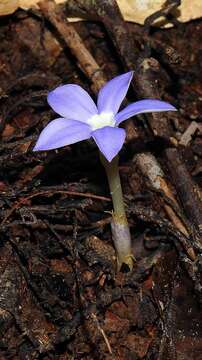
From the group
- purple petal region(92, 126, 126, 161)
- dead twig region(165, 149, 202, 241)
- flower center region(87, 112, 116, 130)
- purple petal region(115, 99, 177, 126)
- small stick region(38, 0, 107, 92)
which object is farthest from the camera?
small stick region(38, 0, 107, 92)

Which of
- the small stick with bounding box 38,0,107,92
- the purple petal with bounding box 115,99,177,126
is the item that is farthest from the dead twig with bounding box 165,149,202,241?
the purple petal with bounding box 115,99,177,126

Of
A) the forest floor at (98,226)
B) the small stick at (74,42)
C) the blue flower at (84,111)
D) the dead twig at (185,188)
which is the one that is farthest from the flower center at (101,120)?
the small stick at (74,42)

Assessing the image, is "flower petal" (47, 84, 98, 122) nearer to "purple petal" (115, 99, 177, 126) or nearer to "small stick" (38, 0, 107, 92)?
"purple petal" (115, 99, 177, 126)

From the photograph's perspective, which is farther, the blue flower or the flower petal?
the flower petal

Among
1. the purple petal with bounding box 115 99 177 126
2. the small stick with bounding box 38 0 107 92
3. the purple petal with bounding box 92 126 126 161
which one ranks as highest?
the small stick with bounding box 38 0 107 92

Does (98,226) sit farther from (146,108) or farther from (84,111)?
(146,108)

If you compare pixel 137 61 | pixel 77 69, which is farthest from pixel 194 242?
pixel 77 69

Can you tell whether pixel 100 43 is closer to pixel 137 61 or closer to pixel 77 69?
pixel 77 69

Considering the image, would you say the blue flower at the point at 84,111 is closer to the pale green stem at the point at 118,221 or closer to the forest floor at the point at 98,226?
the pale green stem at the point at 118,221
